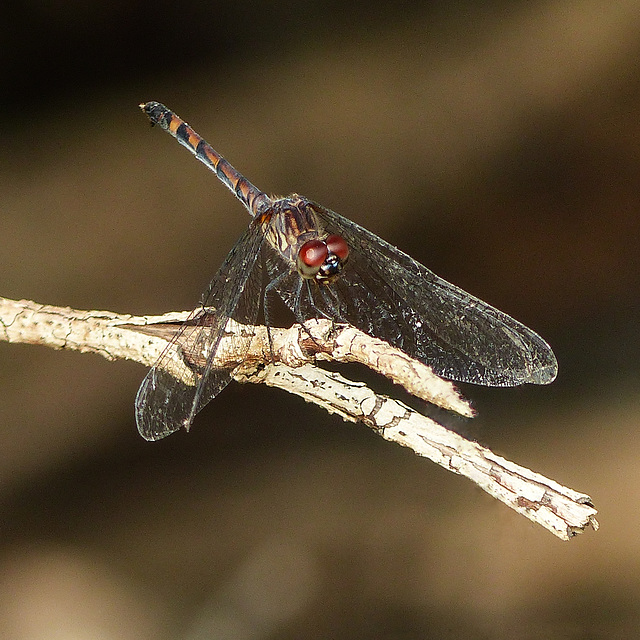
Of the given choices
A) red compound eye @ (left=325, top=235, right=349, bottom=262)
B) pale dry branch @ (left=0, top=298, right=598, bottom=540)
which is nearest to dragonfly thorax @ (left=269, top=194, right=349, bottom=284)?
red compound eye @ (left=325, top=235, right=349, bottom=262)

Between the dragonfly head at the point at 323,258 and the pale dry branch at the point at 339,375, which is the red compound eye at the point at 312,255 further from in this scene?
the pale dry branch at the point at 339,375

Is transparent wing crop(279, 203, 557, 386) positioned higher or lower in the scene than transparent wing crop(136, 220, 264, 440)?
higher

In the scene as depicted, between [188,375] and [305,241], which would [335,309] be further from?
[188,375]

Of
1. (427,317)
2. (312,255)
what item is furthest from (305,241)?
(427,317)

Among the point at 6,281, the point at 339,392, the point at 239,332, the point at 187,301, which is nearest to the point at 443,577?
the point at 339,392

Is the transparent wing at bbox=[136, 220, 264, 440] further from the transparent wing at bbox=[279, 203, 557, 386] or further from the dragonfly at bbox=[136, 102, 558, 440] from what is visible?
the transparent wing at bbox=[279, 203, 557, 386]

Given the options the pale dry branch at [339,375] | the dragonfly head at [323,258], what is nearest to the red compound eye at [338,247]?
the dragonfly head at [323,258]
